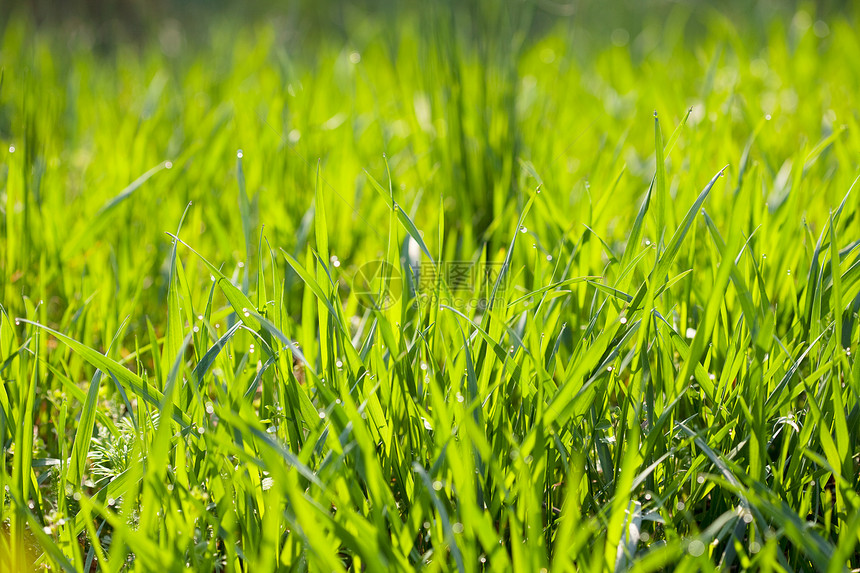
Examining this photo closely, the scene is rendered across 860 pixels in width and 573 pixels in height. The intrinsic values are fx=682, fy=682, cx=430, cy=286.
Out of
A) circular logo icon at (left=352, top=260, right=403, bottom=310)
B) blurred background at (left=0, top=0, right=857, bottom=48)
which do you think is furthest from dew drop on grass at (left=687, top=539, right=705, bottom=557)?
blurred background at (left=0, top=0, right=857, bottom=48)

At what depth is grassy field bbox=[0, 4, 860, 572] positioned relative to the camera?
637mm

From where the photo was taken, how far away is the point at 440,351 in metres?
0.92

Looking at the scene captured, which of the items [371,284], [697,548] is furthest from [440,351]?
[697,548]

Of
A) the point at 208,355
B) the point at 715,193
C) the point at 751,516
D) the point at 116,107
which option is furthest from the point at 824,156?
the point at 116,107

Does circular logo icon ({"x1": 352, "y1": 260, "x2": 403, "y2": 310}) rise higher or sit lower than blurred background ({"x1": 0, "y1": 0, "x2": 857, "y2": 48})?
lower

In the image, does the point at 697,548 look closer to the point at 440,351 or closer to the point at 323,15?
the point at 440,351

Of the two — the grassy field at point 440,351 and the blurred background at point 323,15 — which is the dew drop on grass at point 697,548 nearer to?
the grassy field at point 440,351

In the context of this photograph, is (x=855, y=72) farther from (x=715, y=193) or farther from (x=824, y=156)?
(x=715, y=193)

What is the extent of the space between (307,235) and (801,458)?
856 mm

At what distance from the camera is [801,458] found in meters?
0.73

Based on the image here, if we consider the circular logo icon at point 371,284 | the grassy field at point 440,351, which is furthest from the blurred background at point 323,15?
the circular logo icon at point 371,284

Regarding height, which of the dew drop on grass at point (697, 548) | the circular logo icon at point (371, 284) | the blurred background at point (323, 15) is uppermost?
the blurred background at point (323, 15)

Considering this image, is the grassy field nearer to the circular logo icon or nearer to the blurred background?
the circular logo icon

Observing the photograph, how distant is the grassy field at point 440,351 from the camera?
64cm
